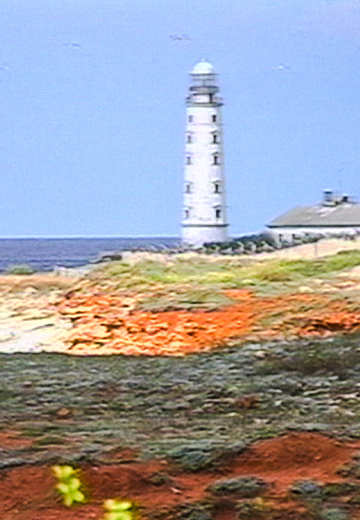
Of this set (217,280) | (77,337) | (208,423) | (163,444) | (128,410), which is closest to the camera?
(163,444)

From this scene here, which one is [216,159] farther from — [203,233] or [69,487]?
[69,487]

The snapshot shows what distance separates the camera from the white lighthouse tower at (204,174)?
5284 cm

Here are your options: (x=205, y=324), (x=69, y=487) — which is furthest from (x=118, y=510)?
(x=205, y=324)

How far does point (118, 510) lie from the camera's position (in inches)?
160

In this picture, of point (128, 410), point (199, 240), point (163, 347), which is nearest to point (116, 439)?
point (128, 410)

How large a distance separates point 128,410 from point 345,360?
221 centimetres

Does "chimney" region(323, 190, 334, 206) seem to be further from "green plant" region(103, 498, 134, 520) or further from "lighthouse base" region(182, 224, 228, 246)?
"green plant" region(103, 498, 134, 520)

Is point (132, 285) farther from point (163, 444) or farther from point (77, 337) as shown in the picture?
point (163, 444)

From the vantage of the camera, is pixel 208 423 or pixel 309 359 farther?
pixel 309 359

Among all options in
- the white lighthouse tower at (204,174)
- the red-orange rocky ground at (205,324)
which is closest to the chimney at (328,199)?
the white lighthouse tower at (204,174)

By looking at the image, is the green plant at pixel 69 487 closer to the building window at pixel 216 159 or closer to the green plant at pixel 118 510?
the green plant at pixel 118 510

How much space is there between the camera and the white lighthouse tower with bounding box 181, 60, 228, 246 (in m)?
52.8

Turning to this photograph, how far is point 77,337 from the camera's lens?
42.0 feet

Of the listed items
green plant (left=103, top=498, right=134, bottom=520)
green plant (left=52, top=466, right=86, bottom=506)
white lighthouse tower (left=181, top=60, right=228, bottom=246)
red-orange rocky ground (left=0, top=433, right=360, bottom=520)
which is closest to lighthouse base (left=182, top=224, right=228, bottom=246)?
white lighthouse tower (left=181, top=60, right=228, bottom=246)
